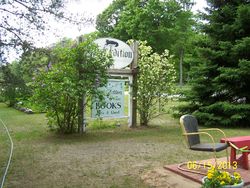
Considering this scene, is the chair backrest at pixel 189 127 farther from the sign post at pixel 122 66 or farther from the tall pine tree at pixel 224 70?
the tall pine tree at pixel 224 70

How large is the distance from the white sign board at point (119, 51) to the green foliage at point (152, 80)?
53 cm

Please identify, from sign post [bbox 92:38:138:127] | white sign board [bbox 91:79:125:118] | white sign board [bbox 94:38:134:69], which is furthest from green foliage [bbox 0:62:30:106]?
white sign board [bbox 94:38:134:69]

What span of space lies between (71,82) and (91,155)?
233cm

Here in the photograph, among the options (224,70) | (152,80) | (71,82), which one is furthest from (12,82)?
(224,70)

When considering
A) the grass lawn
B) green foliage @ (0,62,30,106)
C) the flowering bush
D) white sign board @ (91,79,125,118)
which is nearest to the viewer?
the flowering bush

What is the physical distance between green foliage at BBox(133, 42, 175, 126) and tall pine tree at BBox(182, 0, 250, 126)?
172cm

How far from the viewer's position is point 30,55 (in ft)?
17.0

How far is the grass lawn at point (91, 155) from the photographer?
5.13 m

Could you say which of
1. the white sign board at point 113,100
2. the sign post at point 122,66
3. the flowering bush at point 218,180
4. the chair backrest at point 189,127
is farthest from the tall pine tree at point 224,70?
the flowering bush at point 218,180

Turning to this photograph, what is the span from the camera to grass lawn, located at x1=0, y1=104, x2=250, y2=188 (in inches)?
202

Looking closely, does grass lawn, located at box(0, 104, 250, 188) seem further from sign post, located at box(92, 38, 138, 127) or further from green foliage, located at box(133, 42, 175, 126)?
green foliage, located at box(133, 42, 175, 126)

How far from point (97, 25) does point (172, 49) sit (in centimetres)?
3214

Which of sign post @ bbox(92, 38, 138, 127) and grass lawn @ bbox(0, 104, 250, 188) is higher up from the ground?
sign post @ bbox(92, 38, 138, 127)

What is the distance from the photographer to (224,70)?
11.3 m
